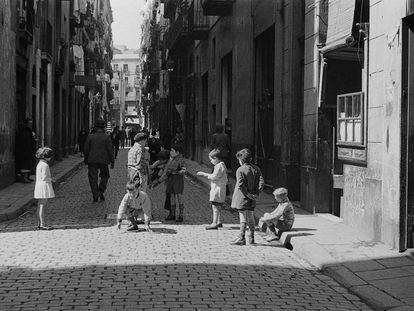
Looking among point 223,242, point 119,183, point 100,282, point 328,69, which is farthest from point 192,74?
point 100,282

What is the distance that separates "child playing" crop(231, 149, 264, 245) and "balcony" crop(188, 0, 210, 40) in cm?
1735

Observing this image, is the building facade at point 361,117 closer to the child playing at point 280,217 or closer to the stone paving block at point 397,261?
the stone paving block at point 397,261

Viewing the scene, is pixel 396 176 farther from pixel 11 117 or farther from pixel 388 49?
pixel 11 117

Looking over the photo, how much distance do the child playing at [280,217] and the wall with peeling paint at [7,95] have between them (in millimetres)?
7911

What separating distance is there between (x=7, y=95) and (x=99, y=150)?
11.5 ft

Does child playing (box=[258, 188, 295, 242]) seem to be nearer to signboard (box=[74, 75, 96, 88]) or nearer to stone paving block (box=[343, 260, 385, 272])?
stone paving block (box=[343, 260, 385, 272])

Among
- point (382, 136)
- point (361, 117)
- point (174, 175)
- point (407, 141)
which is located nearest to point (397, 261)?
point (407, 141)

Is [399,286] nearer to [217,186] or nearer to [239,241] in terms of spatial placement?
[239,241]

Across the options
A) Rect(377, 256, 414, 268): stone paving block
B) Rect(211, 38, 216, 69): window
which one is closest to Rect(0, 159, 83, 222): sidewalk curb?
Rect(377, 256, 414, 268): stone paving block

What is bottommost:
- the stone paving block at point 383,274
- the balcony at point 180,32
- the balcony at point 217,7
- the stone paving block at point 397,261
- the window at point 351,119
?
the stone paving block at point 383,274

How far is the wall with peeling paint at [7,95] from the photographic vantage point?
1473cm

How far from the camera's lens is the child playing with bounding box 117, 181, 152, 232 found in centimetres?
955

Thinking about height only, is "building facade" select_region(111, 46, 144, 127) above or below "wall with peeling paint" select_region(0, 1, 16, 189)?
above

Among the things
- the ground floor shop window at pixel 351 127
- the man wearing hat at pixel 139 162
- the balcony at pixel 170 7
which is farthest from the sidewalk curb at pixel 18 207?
the balcony at pixel 170 7
